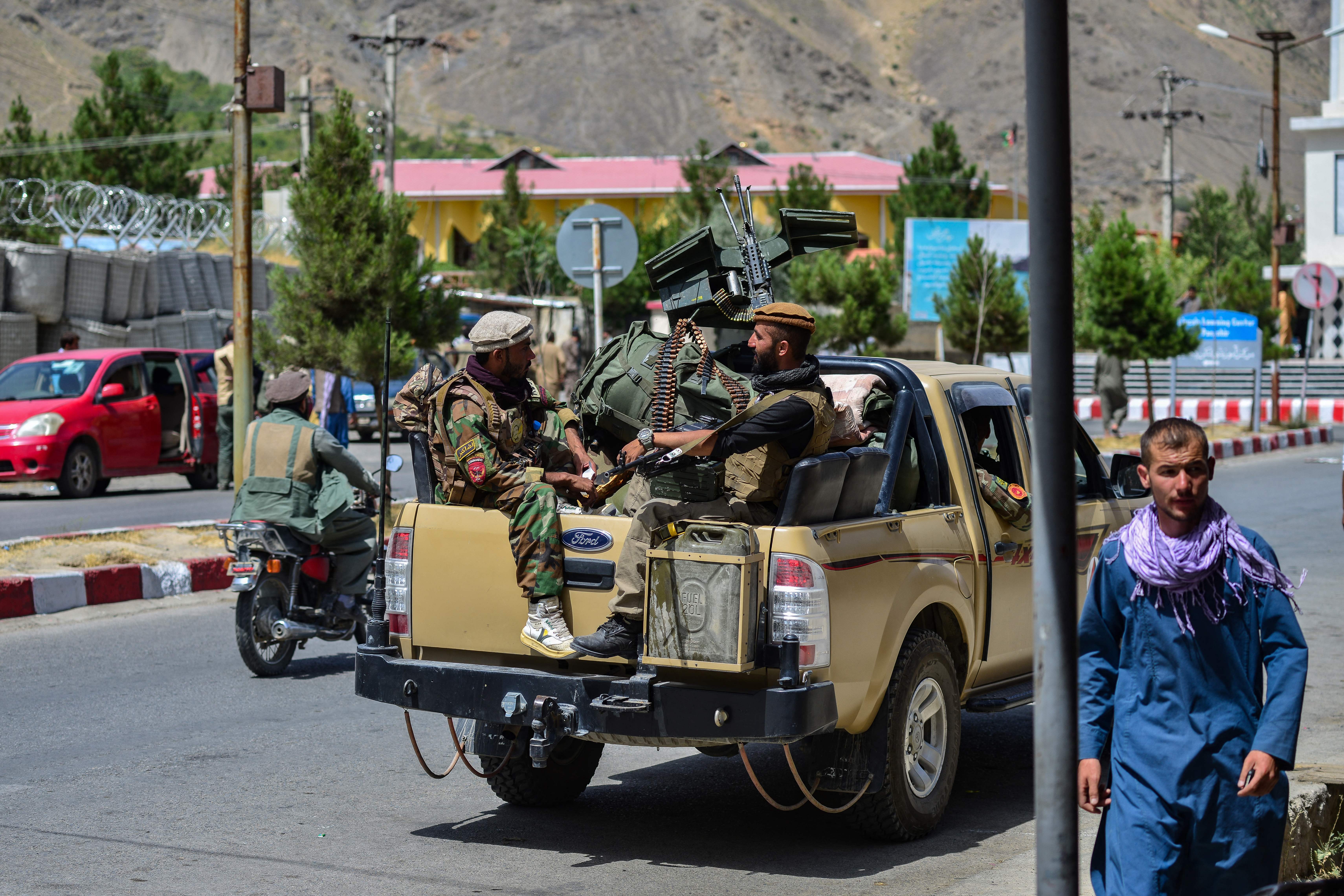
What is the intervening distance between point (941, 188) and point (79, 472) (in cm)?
4318

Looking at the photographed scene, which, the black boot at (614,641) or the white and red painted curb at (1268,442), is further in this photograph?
the white and red painted curb at (1268,442)

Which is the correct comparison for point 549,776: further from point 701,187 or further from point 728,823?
point 701,187

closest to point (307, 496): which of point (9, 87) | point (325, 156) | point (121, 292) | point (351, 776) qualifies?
point (351, 776)

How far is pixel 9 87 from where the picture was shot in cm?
11188

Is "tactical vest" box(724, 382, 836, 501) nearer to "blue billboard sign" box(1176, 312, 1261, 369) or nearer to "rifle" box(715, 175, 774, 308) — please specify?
"rifle" box(715, 175, 774, 308)

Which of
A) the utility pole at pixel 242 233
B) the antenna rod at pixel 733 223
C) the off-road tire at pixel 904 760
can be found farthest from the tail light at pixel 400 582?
the utility pole at pixel 242 233

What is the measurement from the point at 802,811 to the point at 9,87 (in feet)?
391

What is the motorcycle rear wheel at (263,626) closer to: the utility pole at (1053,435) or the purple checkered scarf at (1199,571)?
the purple checkered scarf at (1199,571)

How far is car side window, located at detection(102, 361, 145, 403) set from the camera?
17719 mm

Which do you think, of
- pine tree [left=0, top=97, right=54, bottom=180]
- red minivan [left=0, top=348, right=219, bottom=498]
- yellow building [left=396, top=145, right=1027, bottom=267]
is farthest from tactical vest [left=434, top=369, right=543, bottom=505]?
yellow building [left=396, top=145, right=1027, bottom=267]

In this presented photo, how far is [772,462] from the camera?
17.5 ft

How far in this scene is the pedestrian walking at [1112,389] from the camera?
27156mm

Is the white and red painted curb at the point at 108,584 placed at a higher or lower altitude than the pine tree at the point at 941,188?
lower

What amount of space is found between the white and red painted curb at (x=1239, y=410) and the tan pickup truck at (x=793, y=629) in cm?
2600
